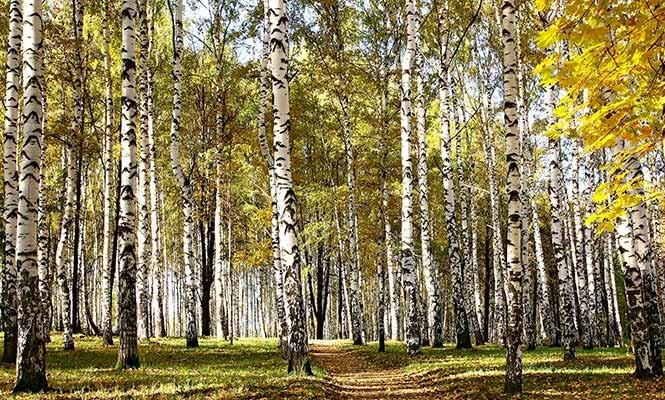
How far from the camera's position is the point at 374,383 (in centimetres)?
1231

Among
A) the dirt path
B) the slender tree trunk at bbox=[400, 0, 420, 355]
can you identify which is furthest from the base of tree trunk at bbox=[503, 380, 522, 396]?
the slender tree trunk at bbox=[400, 0, 420, 355]

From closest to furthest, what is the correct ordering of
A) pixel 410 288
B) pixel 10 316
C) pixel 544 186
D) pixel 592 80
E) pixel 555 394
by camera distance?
pixel 592 80 < pixel 555 394 < pixel 10 316 < pixel 410 288 < pixel 544 186

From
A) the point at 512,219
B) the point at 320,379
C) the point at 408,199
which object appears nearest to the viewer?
the point at 512,219

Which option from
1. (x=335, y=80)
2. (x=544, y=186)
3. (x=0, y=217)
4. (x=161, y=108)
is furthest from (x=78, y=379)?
(x=544, y=186)

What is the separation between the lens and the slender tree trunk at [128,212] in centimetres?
1165

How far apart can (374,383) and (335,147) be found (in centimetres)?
2139

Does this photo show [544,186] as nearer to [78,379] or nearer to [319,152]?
[319,152]

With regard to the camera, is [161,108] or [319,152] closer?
[161,108]

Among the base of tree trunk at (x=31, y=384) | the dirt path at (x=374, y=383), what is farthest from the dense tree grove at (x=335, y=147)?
the dirt path at (x=374, y=383)

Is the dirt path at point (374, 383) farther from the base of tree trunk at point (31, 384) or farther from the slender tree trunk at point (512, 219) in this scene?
the base of tree trunk at point (31, 384)

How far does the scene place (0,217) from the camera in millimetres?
20984

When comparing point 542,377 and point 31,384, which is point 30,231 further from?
point 542,377

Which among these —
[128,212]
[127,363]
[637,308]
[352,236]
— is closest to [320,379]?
[127,363]

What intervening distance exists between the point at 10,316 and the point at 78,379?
10.9 feet
